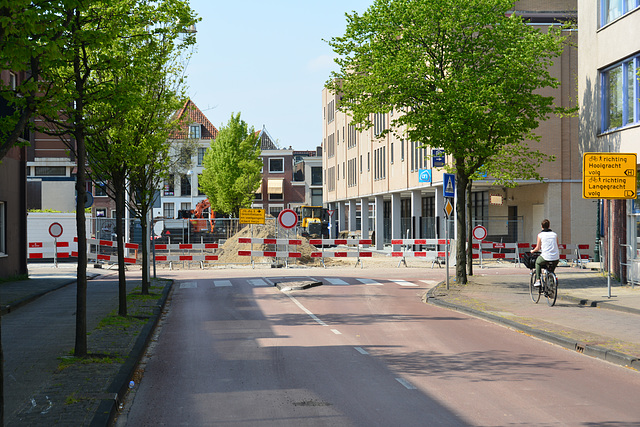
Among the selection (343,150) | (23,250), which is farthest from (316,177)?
(23,250)

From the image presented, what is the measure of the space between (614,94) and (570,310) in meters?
8.61

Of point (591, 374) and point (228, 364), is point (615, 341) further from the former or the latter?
point (228, 364)

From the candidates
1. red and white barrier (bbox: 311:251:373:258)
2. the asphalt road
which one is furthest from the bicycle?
red and white barrier (bbox: 311:251:373:258)

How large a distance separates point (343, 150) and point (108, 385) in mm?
60100

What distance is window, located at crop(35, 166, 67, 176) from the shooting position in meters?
54.8

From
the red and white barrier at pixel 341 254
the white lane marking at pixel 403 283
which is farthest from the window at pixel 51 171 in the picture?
the white lane marking at pixel 403 283

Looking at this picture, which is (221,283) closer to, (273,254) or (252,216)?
(273,254)

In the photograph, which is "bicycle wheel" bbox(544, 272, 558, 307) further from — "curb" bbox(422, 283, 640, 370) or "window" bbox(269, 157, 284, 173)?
"window" bbox(269, 157, 284, 173)

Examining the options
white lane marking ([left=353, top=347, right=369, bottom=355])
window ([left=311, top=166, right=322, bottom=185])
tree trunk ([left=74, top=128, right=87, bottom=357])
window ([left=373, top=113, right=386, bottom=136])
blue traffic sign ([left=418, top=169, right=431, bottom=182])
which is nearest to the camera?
tree trunk ([left=74, top=128, right=87, bottom=357])

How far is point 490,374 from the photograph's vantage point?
880 centimetres

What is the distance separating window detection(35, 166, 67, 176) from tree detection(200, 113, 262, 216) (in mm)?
14335

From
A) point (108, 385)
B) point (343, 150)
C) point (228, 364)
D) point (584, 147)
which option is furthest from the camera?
point (343, 150)

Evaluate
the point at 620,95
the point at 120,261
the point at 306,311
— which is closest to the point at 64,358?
the point at 120,261

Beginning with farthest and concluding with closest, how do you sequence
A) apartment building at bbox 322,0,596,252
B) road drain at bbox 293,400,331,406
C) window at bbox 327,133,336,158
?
window at bbox 327,133,336,158 < apartment building at bbox 322,0,596,252 < road drain at bbox 293,400,331,406
